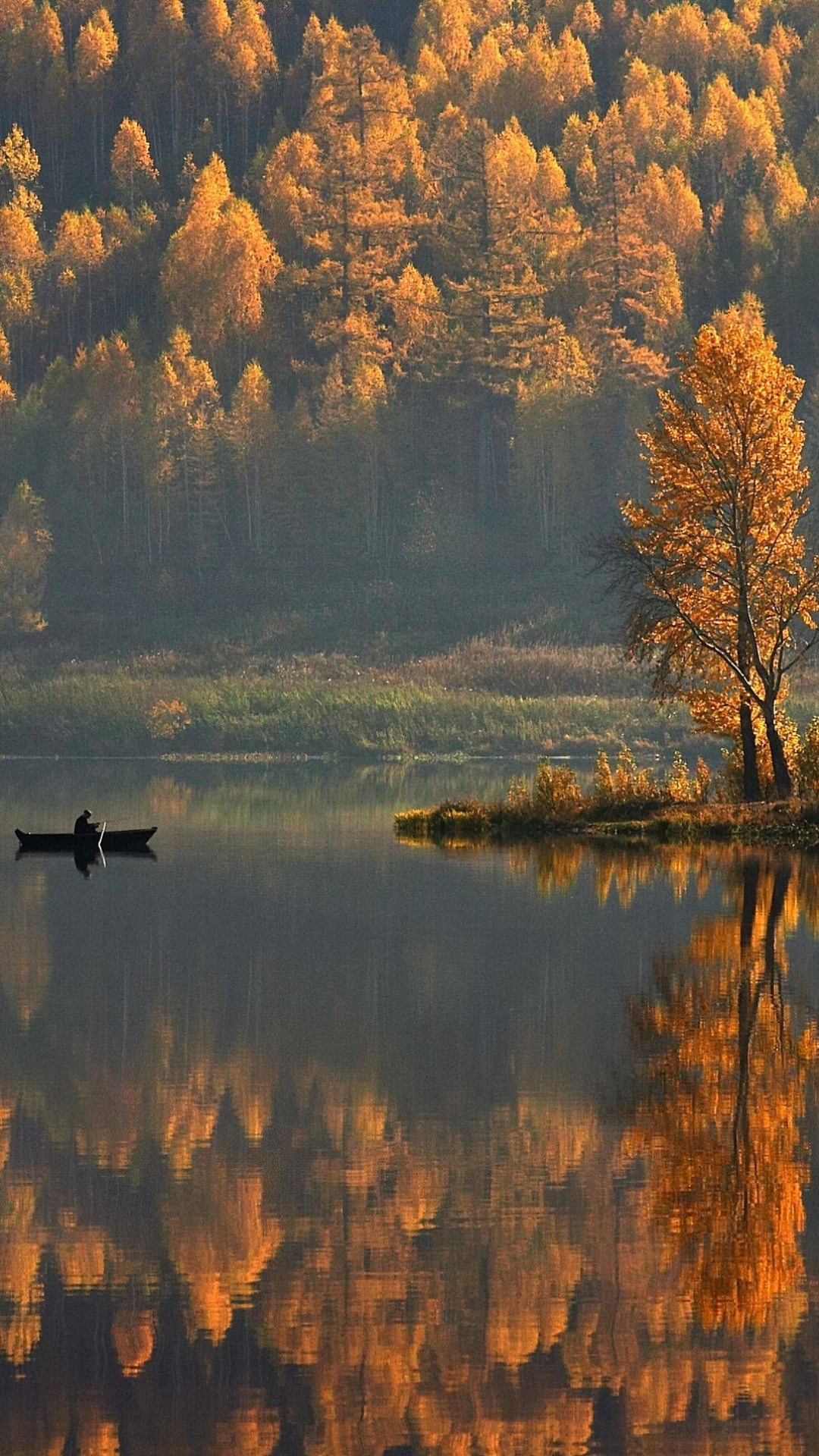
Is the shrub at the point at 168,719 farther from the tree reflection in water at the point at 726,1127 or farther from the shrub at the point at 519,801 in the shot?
the tree reflection in water at the point at 726,1127

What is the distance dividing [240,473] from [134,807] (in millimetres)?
76000

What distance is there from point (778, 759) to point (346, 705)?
5702 centimetres

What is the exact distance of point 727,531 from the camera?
54.9 m

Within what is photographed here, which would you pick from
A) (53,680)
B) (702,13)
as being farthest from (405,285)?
(702,13)

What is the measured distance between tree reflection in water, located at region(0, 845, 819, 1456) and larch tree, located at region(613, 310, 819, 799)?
29.0 meters

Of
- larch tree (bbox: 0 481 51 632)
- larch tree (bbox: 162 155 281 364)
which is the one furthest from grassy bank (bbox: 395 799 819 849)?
larch tree (bbox: 162 155 281 364)

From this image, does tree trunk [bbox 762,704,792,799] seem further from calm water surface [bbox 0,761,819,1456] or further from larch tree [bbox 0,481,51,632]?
larch tree [bbox 0,481,51,632]

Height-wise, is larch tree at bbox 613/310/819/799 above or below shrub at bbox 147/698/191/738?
above

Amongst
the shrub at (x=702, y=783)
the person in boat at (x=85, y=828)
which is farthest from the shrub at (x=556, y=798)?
the person in boat at (x=85, y=828)

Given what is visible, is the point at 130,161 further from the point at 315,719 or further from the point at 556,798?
the point at 556,798

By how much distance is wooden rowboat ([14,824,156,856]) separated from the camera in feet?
178

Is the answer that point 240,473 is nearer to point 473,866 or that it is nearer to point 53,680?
point 53,680

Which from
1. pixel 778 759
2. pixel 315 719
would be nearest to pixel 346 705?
pixel 315 719

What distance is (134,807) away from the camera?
7112 centimetres
